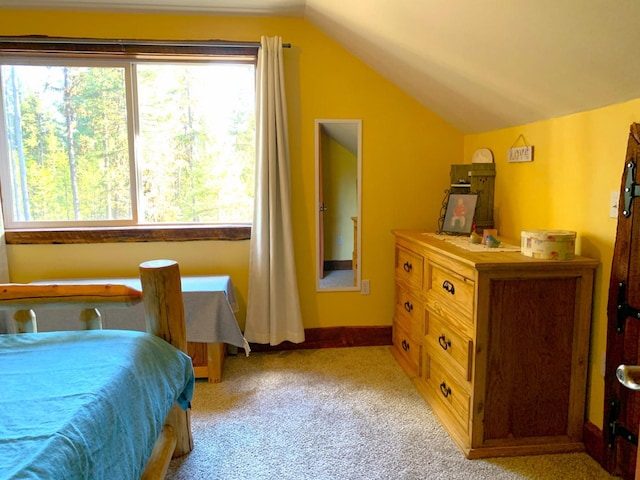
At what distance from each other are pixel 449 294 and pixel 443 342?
264 mm

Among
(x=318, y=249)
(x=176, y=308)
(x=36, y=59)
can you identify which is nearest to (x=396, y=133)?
(x=318, y=249)

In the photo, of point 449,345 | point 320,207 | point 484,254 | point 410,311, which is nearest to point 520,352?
point 449,345

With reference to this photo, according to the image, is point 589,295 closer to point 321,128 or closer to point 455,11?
point 455,11

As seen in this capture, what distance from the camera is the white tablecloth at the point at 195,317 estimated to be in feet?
8.21

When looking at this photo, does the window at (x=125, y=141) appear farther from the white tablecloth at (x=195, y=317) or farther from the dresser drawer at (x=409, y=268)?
the dresser drawer at (x=409, y=268)

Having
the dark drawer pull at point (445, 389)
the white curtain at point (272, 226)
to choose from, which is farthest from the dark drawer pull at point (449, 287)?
the white curtain at point (272, 226)

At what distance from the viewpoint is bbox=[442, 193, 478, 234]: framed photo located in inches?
→ 101

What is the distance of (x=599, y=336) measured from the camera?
1.84m

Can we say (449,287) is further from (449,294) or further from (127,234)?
(127,234)

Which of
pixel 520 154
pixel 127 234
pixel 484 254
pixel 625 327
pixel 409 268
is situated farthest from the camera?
pixel 127 234

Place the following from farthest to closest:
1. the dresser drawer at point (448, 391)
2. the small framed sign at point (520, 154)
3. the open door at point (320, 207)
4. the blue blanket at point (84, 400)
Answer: the open door at point (320, 207)
the small framed sign at point (520, 154)
the dresser drawer at point (448, 391)
the blue blanket at point (84, 400)

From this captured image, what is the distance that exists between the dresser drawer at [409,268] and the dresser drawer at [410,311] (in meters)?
0.07

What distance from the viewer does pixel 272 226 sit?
2.86 m

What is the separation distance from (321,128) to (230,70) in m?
0.74
